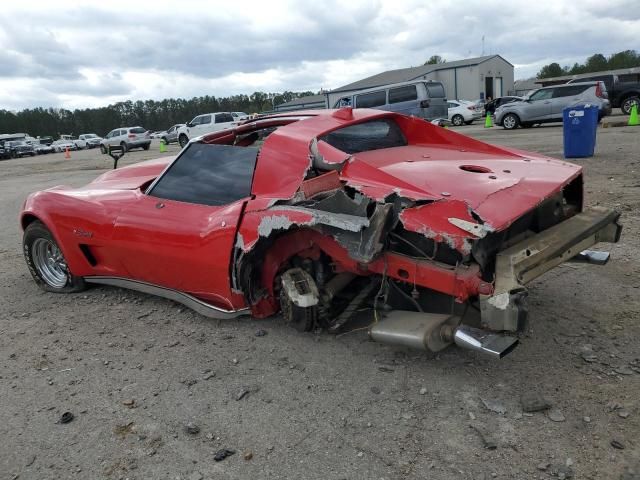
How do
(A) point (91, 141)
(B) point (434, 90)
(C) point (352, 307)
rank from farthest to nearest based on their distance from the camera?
(A) point (91, 141) < (B) point (434, 90) < (C) point (352, 307)

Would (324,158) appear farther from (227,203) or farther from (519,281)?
(519,281)

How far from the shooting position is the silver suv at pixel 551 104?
1748 cm

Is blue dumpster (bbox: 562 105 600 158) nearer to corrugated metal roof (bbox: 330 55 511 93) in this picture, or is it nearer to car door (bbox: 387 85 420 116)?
car door (bbox: 387 85 420 116)

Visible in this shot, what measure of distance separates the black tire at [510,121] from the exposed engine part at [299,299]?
18.5 meters

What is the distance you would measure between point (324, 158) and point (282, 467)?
173 cm

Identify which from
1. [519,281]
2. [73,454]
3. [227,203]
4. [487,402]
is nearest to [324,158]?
[227,203]

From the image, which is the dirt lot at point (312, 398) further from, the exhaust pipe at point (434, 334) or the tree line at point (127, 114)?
the tree line at point (127, 114)

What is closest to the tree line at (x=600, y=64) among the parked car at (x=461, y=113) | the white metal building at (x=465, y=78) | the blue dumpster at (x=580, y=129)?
the white metal building at (x=465, y=78)

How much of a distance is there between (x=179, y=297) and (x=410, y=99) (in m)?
15.4

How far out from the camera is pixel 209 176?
143 inches

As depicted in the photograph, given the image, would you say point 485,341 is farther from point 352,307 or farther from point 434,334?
point 352,307

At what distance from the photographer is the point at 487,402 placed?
2.51 metres

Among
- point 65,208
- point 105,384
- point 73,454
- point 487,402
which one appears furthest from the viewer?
point 65,208

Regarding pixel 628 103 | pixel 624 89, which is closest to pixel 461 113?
pixel 624 89
